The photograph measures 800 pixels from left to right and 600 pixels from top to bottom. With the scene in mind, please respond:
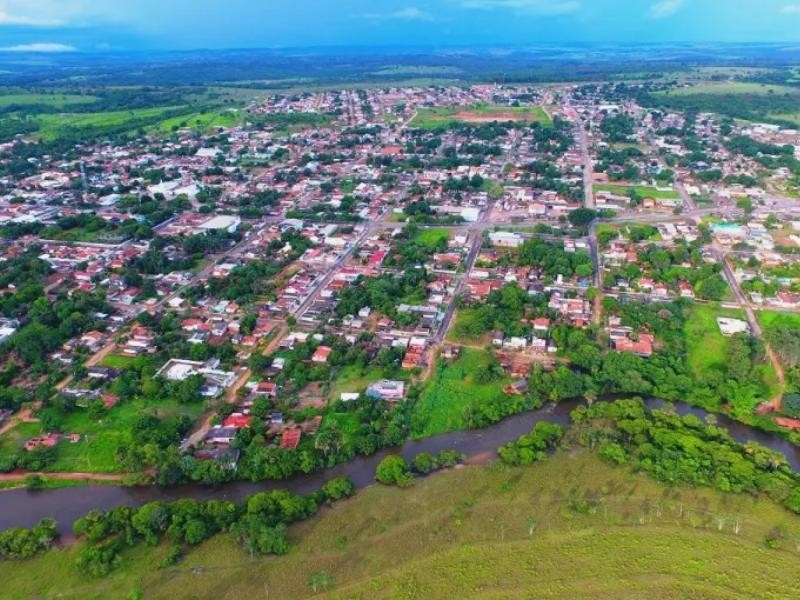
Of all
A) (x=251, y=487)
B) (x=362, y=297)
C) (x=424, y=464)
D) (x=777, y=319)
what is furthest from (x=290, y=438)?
(x=777, y=319)

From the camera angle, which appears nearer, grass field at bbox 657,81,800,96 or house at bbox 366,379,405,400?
house at bbox 366,379,405,400

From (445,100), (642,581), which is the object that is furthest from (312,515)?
(445,100)

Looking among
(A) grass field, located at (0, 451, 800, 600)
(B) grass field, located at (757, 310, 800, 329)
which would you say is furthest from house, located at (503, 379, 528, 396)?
(B) grass field, located at (757, 310, 800, 329)

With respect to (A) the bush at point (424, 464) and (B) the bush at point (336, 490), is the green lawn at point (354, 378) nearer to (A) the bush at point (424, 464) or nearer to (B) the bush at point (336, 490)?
(A) the bush at point (424, 464)

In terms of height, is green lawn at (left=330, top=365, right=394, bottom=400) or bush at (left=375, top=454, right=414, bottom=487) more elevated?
green lawn at (left=330, top=365, right=394, bottom=400)

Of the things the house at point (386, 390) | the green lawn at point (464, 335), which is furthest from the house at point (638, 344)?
the house at point (386, 390)

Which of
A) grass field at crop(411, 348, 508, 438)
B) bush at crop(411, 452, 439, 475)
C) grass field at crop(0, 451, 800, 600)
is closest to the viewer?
grass field at crop(0, 451, 800, 600)

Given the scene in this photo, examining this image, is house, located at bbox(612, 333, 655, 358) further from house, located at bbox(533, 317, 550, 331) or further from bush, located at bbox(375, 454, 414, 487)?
bush, located at bbox(375, 454, 414, 487)
